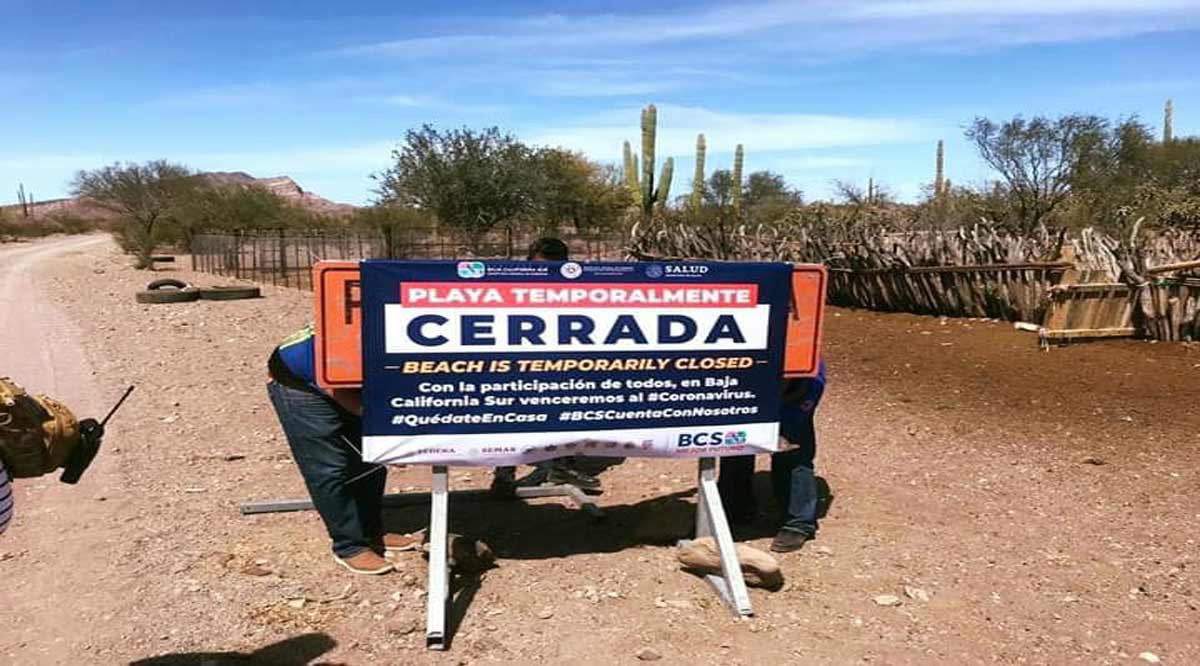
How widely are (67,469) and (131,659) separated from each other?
88 cm

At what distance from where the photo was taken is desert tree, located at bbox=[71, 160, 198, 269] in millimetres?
50219

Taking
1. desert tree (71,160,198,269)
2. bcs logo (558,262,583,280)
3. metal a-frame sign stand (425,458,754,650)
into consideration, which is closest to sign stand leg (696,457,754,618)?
metal a-frame sign stand (425,458,754,650)

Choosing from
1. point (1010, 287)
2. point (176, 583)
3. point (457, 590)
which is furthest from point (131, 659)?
point (1010, 287)

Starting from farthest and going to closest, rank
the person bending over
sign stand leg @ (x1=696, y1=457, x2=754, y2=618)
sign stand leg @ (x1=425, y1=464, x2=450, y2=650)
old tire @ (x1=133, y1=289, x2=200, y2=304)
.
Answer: old tire @ (x1=133, y1=289, x2=200, y2=304), the person bending over, sign stand leg @ (x1=696, y1=457, x2=754, y2=618), sign stand leg @ (x1=425, y1=464, x2=450, y2=650)

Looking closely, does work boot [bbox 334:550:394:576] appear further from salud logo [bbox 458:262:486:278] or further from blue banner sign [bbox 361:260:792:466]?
salud logo [bbox 458:262:486:278]

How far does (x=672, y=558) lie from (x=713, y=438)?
72cm

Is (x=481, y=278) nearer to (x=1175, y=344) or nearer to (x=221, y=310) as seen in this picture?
(x=1175, y=344)

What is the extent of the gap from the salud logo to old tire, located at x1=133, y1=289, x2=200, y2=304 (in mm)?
15645

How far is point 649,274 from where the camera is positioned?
3.62 metres

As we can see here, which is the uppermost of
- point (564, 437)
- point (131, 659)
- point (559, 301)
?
point (559, 301)

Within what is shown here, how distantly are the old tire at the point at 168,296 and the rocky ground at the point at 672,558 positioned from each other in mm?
10639

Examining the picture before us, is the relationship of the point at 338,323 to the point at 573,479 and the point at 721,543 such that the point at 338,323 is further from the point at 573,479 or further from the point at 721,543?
the point at 573,479

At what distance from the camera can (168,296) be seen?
56.2ft

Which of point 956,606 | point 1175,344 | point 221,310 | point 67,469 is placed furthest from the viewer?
point 221,310
